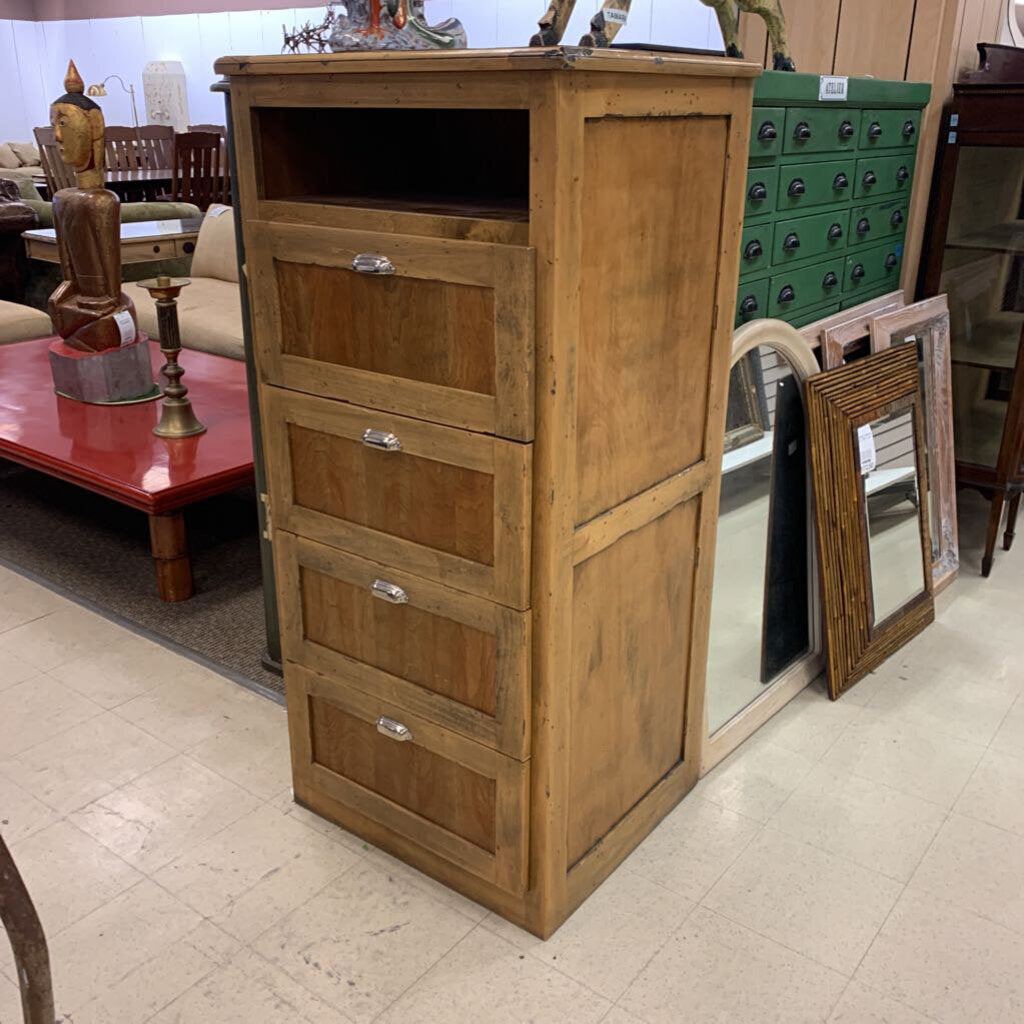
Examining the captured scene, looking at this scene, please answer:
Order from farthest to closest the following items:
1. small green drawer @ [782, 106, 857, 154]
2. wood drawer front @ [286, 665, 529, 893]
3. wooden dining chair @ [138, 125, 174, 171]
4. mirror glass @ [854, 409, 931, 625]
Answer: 1. wooden dining chair @ [138, 125, 174, 171]
2. mirror glass @ [854, 409, 931, 625]
3. small green drawer @ [782, 106, 857, 154]
4. wood drawer front @ [286, 665, 529, 893]

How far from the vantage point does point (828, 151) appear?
7.33 ft

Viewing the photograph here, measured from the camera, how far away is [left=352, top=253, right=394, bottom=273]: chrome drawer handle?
132cm

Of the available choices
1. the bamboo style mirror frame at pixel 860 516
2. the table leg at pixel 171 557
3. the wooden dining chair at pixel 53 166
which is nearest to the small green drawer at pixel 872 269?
the bamboo style mirror frame at pixel 860 516

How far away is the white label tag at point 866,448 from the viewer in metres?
2.21

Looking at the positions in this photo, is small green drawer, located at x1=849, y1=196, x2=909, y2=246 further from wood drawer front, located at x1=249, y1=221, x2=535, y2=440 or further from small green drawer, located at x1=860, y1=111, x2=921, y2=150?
wood drawer front, located at x1=249, y1=221, x2=535, y2=440

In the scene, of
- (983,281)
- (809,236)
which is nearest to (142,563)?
(809,236)

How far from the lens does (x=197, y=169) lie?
7.00 m

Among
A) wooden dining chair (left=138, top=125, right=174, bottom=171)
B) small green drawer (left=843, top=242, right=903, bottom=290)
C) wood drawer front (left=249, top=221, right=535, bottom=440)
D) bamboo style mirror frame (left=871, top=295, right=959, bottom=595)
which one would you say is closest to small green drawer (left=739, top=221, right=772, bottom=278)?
small green drawer (left=843, top=242, right=903, bottom=290)

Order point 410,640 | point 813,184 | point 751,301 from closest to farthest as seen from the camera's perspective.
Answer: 1. point 410,640
2. point 751,301
3. point 813,184

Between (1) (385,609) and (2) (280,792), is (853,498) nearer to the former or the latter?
(1) (385,609)

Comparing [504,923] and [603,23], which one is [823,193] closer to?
[603,23]

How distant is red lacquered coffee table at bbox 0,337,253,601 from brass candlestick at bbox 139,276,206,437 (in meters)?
0.04

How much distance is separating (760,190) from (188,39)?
35.1ft

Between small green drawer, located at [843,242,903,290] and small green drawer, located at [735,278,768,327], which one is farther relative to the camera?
small green drawer, located at [843,242,903,290]
